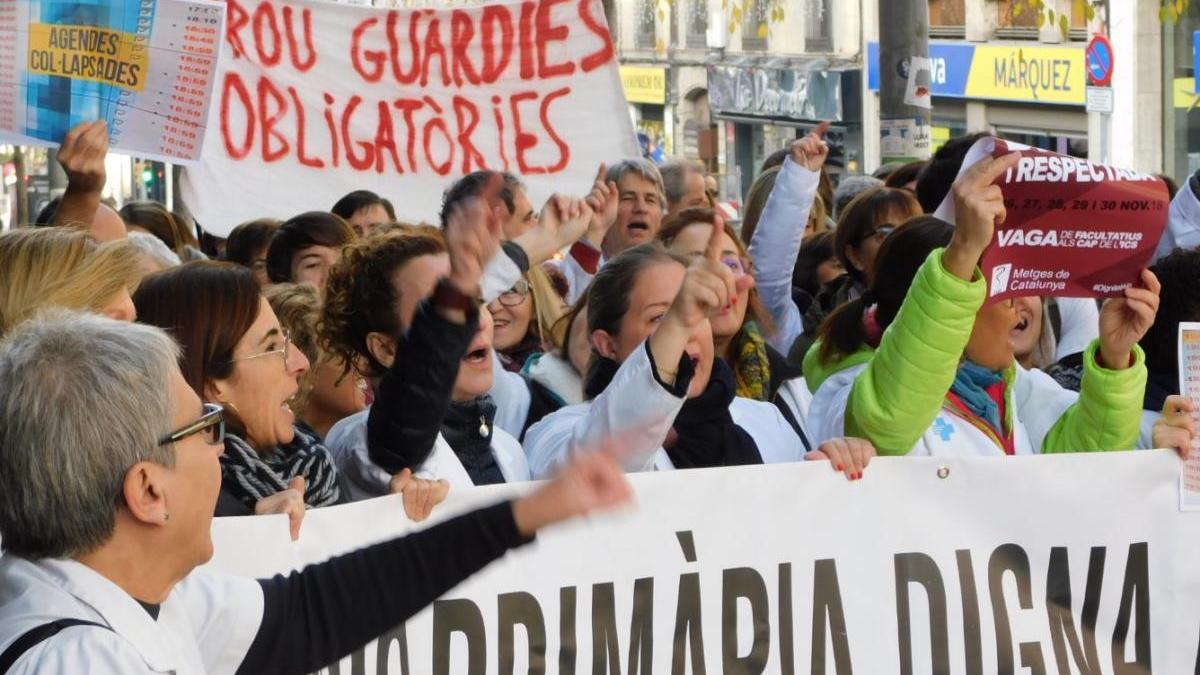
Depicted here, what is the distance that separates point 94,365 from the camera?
2.17m

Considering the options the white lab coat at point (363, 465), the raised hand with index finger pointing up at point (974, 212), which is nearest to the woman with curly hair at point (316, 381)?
the white lab coat at point (363, 465)

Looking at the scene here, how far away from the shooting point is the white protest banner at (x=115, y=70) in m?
5.51

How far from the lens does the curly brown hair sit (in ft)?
12.0

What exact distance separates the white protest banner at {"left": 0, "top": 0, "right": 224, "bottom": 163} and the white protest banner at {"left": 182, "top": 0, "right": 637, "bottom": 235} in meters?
0.66

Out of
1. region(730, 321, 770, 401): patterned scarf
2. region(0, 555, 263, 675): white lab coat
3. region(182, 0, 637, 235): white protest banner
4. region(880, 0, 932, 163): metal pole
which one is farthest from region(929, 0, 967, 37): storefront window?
region(0, 555, 263, 675): white lab coat

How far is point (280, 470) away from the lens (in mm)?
3334

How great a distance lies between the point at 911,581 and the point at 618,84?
303 cm

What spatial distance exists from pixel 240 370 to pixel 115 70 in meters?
2.58

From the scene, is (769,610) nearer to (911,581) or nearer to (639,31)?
(911,581)

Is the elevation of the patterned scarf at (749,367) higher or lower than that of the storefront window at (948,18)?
lower

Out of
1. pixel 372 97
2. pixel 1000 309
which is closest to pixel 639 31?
pixel 372 97

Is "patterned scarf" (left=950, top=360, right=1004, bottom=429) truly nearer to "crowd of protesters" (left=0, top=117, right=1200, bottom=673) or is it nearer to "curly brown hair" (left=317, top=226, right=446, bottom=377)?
"crowd of protesters" (left=0, top=117, right=1200, bottom=673)

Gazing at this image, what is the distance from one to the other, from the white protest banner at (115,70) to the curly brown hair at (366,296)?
203 cm

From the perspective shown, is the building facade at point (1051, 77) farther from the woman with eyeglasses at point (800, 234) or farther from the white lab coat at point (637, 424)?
the white lab coat at point (637, 424)
